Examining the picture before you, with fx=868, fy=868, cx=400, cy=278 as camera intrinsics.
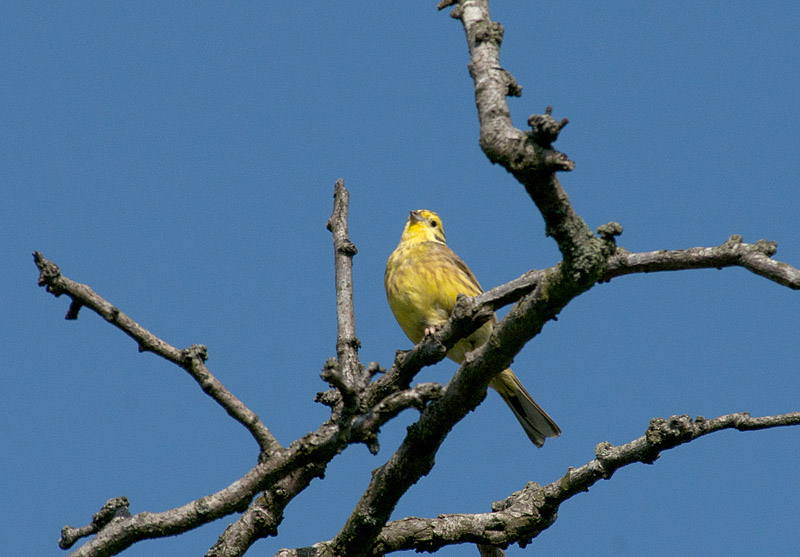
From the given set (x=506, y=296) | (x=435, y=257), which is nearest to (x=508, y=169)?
(x=506, y=296)

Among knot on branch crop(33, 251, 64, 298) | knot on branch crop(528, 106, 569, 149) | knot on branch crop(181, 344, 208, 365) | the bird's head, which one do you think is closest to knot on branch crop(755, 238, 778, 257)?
knot on branch crop(528, 106, 569, 149)

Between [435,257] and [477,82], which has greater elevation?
[435,257]

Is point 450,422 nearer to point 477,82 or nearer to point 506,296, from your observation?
point 506,296

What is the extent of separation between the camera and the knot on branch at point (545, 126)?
3.09 m

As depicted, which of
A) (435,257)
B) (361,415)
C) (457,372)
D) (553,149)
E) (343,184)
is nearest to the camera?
(553,149)

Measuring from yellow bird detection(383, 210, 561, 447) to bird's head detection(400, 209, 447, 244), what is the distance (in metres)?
0.80

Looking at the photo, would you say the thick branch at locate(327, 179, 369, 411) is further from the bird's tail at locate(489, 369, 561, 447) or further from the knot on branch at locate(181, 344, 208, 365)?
the bird's tail at locate(489, 369, 561, 447)

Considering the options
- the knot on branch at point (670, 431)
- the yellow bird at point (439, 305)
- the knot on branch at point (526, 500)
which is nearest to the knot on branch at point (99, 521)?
the knot on branch at point (526, 500)

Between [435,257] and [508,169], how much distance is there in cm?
444

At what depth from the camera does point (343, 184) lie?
21.2 feet

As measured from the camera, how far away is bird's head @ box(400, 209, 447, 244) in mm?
8648

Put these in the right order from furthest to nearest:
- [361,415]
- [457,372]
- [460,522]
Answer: [460,522] → [457,372] → [361,415]

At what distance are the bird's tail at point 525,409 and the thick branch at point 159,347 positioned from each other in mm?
3078

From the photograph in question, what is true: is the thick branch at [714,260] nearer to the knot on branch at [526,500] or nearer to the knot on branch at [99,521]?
the knot on branch at [526,500]
